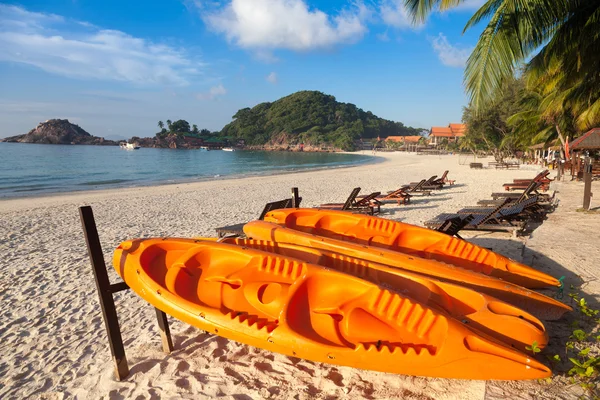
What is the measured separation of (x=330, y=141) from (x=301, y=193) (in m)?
104

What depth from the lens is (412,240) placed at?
4461mm

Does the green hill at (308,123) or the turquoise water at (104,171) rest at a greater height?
the green hill at (308,123)

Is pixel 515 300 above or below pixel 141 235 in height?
above

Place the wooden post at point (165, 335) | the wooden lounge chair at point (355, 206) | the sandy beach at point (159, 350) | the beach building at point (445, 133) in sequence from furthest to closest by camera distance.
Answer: the beach building at point (445, 133) → the wooden lounge chair at point (355, 206) → the wooden post at point (165, 335) → the sandy beach at point (159, 350)

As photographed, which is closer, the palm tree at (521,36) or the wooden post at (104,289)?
the wooden post at (104,289)

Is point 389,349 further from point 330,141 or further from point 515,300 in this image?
point 330,141

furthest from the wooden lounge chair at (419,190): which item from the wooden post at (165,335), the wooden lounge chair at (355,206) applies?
the wooden post at (165,335)

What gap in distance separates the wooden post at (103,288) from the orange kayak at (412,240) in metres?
2.74

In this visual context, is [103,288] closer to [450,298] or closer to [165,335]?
[165,335]

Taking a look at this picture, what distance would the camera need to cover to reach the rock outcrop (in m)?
130

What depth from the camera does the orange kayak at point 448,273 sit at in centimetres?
301

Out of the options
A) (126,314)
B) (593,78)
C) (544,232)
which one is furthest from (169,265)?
(593,78)

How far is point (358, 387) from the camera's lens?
8.68ft

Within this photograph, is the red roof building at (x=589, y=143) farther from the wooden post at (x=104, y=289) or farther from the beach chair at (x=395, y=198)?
the wooden post at (x=104, y=289)
